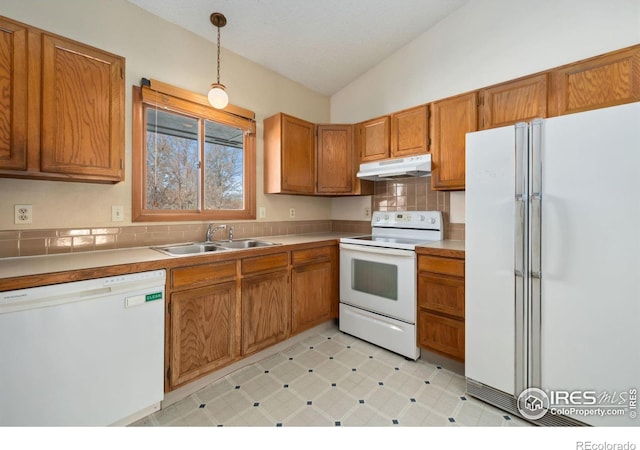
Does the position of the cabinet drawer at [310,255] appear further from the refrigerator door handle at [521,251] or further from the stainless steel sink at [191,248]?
the refrigerator door handle at [521,251]

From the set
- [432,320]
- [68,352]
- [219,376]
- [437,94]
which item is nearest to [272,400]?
[219,376]

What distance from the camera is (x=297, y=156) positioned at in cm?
287

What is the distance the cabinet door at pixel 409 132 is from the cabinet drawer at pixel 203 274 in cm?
189

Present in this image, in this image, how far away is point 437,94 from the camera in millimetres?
2699

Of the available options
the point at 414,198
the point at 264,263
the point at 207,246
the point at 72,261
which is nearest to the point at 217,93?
the point at 207,246

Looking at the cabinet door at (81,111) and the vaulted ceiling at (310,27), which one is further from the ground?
the vaulted ceiling at (310,27)

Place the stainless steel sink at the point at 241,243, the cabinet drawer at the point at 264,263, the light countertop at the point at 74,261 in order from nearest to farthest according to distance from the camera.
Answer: the light countertop at the point at 74,261 → the cabinet drawer at the point at 264,263 → the stainless steel sink at the point at 241,243

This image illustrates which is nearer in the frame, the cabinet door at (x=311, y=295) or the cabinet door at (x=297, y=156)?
the cabinet door at (x=311, y=295)

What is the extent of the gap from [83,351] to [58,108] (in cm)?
132

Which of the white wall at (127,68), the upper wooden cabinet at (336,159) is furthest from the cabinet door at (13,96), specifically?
the upper wooden cabinet at (336,159)

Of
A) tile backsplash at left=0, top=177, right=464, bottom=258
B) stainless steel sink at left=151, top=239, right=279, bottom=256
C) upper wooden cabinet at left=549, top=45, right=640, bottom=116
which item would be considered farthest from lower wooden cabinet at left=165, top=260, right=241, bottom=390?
upper wooden cabinet at left=549, top=45, right=640, bottom=116

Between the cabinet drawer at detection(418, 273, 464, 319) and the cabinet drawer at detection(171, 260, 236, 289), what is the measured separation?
58.2 inches

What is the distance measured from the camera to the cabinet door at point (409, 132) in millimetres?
2498

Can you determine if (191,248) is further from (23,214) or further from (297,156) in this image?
(297,156)
